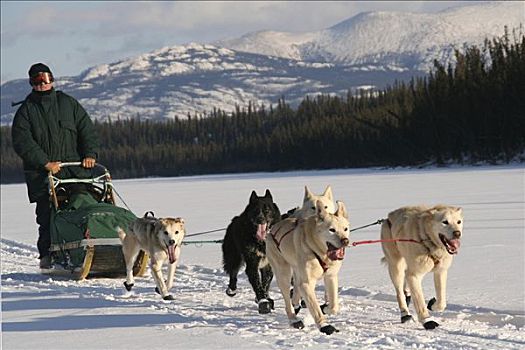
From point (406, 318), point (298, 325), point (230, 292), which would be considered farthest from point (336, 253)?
point (230, 292)

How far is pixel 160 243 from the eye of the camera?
25.5 feet

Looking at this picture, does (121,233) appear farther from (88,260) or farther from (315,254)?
(315,254)

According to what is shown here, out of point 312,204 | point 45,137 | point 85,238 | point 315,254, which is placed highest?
point 45,137

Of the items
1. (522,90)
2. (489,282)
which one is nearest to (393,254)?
(489,282)

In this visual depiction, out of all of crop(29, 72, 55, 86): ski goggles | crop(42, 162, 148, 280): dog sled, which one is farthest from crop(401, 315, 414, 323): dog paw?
crop(29, 72, 55, 86): ski goggles

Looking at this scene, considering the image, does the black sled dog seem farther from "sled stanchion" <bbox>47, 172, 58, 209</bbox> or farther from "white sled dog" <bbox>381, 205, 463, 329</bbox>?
"sled stanchion" <bbox>47, 172, 58, 209</bbox>

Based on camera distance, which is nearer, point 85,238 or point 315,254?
point 315,254

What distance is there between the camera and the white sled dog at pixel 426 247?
19.2 ft

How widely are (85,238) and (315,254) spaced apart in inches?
139

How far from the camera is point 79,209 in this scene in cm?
921

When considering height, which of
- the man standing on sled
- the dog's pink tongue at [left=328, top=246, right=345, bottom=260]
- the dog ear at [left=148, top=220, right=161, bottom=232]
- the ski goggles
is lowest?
the dog's pink tongue at [left=328, top=246, right=345, bottom=260]

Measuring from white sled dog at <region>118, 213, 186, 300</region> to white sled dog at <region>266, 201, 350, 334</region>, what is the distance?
1516 millimetres

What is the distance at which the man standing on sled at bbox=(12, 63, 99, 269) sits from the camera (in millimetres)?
9250

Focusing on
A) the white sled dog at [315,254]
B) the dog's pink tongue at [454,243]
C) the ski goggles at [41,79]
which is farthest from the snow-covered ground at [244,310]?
the ski goggles at [41,79]
